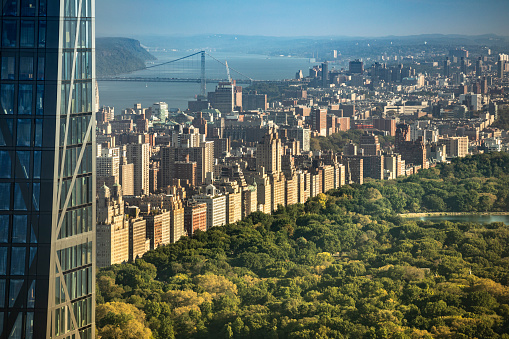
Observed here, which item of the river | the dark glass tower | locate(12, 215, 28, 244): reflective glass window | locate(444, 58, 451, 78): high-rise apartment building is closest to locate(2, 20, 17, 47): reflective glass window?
the dark glass tower

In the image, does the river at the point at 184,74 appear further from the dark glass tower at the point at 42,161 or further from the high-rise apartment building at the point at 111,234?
the dark glass tower at the point at 42,161

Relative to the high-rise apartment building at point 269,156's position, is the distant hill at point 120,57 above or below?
above

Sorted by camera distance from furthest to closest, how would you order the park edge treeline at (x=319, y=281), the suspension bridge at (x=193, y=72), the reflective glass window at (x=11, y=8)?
the suspension bridge at (x=193, y=72) → the park edge treeline at (x=319, y=281) → the reflective glass window at (x=11, y=8)

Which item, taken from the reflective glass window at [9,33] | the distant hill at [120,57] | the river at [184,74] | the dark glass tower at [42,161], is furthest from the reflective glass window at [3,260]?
the river at [184,74]

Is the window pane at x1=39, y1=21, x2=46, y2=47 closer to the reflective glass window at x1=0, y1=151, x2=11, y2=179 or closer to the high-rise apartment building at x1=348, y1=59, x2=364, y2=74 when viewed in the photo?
the reflective glass window at x1=0, y1=151, x2=11, y2=179

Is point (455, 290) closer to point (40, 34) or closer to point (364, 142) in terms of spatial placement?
point (40, 34)

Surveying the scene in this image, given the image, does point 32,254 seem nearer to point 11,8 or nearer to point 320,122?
point 11,8

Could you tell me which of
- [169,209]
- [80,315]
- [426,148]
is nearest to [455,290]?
[80,315]
